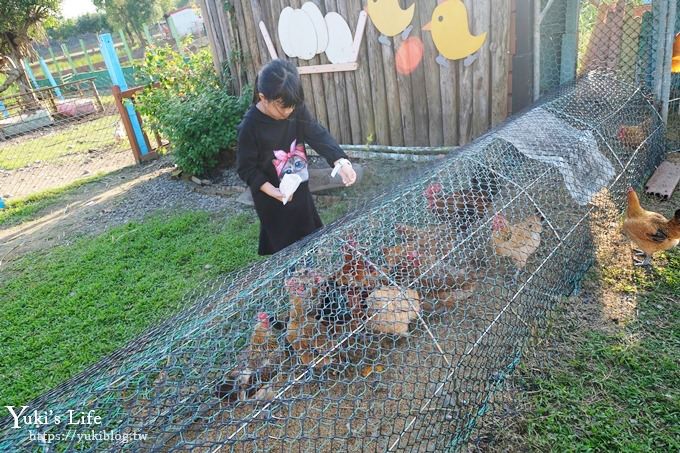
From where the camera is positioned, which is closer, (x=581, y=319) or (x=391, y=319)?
(x=391, y=319)

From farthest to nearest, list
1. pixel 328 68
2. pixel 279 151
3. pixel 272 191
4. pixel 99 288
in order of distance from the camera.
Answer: pixel 328 68, pixel 99 288, pixel 279 151, pixel 272 191

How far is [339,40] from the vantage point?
5.11 meters

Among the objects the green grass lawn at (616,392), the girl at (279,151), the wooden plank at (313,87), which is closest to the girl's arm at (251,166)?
the girl at (279,151)

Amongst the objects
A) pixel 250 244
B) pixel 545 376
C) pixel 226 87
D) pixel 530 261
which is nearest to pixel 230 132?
pixel 226 87

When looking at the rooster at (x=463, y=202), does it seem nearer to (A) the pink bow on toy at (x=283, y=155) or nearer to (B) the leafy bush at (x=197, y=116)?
(A) the pink bow on toy at (x=283, y=155)

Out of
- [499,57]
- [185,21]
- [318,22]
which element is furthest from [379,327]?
[185,21]

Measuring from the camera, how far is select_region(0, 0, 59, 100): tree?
53.5 feet

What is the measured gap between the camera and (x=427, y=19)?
442 centimetres

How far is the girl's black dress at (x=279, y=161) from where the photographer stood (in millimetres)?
2637

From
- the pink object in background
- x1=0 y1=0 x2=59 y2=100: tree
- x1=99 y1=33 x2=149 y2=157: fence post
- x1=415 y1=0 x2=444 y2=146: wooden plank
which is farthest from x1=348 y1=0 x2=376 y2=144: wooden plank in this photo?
x1=0 y1=0 x2=59 y2=100: tree

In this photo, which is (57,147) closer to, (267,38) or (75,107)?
(75,107)

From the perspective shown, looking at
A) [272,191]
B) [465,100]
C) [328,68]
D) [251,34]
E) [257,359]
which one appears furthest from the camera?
[251,34]

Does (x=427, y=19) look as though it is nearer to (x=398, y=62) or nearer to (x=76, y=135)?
(x=398, y=62)

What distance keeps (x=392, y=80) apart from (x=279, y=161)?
8.56 ft
